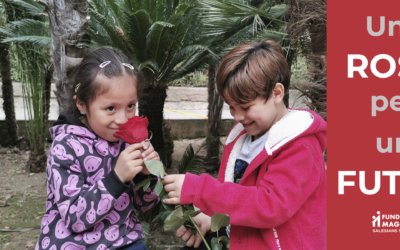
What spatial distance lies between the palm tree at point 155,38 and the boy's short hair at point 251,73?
6.46ft

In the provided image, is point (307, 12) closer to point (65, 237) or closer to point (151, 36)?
point (151, 36)

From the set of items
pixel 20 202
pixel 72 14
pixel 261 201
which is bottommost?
pixel 20 202

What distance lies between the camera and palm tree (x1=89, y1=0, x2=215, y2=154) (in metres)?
3.67

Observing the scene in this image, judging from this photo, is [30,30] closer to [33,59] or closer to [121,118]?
[33,59]

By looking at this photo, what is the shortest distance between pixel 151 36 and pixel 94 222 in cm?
267

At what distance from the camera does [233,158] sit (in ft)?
5.94

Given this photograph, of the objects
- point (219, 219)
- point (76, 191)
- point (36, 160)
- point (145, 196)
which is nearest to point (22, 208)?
point (36, 160)

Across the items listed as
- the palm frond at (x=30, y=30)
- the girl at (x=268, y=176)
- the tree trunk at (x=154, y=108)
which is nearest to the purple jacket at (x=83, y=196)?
the girl at (x=268, y=176)

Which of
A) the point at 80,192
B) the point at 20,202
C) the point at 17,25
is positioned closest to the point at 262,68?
the point at 80,192

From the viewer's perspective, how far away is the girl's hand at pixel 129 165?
1.43 meters

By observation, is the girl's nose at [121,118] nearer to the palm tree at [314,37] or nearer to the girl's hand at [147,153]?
the girl's hand at [147,153]

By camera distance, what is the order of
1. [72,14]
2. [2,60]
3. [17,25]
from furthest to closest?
[2,60]
[17,25]
[72,14]

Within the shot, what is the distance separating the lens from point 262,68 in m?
1.59

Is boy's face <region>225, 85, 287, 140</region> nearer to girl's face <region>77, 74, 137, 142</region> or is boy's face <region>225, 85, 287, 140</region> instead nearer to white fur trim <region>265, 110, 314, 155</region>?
white fur trim <region>265, 110, 314, 155</region>
